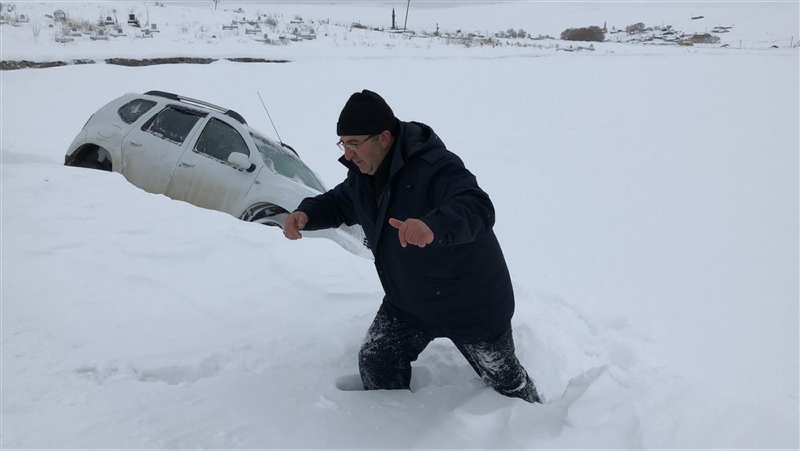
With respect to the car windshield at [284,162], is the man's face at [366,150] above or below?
above

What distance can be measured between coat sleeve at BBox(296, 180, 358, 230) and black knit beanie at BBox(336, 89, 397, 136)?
50 centimetres

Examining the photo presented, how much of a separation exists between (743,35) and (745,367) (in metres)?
40.1

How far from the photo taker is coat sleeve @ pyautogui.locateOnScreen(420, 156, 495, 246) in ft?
6.71

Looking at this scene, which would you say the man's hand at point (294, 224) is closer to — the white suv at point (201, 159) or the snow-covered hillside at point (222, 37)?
the white suv at point (201, 159)

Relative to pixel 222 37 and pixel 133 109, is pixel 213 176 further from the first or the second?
pixel 222 37

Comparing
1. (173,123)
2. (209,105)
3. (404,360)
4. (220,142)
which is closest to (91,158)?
(173,123)

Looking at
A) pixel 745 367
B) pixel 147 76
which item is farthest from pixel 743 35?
pixel 745 367

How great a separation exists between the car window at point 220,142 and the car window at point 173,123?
21cm

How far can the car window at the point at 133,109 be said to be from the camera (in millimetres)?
6512

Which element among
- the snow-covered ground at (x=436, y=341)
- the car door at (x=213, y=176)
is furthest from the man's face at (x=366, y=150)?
the car door at (x=213, y=176)

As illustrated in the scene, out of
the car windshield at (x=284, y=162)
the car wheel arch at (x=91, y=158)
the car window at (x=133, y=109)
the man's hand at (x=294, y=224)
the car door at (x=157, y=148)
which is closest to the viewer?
the man's hand at (x=294, y=224)

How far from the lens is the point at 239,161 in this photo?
5.77 m

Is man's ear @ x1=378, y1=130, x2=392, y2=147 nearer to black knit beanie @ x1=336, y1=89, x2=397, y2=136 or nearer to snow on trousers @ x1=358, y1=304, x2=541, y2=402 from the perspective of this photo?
black knit beanie @ x1=336, y1=89, x2=397, y2=136

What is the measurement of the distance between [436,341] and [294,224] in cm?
134
